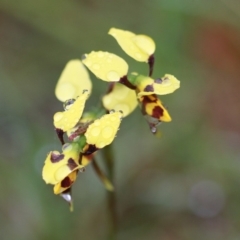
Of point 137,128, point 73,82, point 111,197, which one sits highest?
point 73,82

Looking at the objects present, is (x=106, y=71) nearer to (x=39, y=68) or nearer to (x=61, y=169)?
(x=61, y=169)

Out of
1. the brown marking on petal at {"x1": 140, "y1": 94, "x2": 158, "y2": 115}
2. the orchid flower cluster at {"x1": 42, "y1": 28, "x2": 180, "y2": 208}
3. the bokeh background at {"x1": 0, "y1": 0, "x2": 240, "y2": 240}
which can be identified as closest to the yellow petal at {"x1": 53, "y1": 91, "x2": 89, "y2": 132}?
the orchid flower cluster at {"x1": 42, "y1": 28, "x2": 180, "y2": 208}

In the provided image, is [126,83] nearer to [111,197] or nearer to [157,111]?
[157,111]

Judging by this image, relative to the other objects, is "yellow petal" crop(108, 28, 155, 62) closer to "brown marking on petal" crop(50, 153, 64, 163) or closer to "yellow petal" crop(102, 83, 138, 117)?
"yellow petal" crop(102, 83, 138, 117)

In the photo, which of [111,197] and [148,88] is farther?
[111,197]

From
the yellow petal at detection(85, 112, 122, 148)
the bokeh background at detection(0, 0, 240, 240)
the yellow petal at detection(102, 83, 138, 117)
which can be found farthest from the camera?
the bokeh background at detection(0, 0, 240, 240)

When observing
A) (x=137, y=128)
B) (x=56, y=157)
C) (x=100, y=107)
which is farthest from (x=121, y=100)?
(x=137, y=128)
